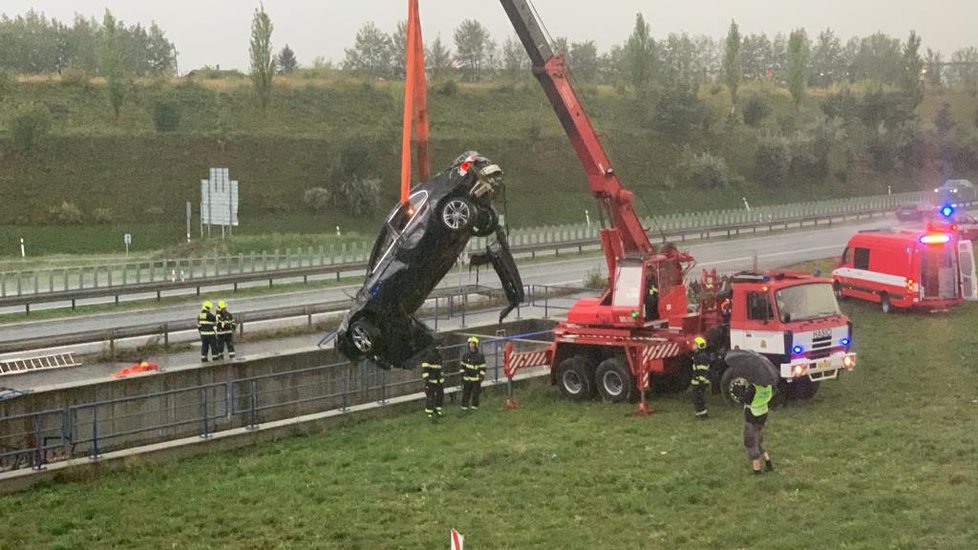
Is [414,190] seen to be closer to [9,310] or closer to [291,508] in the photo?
[291,508]

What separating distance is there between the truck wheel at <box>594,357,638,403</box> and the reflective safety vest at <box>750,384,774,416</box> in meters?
6.43

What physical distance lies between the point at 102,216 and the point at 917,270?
132 feet

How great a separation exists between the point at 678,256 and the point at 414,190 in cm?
1108

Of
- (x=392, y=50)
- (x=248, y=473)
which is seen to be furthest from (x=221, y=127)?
(x=248, y=473)

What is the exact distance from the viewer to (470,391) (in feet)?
71.7

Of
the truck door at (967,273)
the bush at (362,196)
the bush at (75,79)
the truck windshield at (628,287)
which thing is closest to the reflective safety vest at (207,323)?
the truck windshield at (628,287)

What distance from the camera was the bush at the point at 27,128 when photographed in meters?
61.4

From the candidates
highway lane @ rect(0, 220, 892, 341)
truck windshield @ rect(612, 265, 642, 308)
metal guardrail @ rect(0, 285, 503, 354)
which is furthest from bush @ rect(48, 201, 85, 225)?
truck windshield @ rect(612, 265, 642, 308)

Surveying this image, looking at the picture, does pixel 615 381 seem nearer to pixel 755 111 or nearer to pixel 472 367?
pixel 472 367

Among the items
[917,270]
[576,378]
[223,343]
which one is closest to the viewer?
[576,378]

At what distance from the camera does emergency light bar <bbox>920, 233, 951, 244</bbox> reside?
1192 inches

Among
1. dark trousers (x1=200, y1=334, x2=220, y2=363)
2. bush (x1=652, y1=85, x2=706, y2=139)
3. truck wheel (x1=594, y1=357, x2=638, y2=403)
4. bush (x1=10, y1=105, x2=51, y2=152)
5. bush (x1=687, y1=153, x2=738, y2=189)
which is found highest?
bush (x1=652, y1=85, x2=706, y2=139)

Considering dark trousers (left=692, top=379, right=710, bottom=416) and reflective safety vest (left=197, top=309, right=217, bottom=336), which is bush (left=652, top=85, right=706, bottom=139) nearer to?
reflective safety vest (left=197, top=309, right=217, bottom=336)

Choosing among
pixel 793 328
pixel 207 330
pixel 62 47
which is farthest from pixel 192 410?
pixel 62 47
